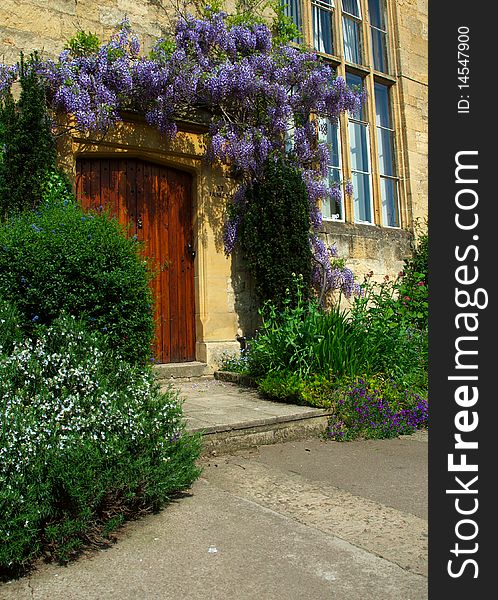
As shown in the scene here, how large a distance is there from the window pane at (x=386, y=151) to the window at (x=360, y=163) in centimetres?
37

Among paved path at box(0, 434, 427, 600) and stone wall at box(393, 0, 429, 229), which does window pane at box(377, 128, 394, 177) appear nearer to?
stone wall at box(393, 0, 429, 229)

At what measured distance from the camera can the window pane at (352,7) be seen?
9305mm

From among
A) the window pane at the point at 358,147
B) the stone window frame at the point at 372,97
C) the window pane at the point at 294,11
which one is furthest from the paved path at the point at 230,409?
the window pane at the point at 294,11

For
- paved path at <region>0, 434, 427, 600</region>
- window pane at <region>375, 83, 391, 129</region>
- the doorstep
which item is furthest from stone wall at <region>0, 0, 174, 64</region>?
paved path at <region>0, 434, 427, 600</region>

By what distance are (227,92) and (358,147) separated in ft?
9.56

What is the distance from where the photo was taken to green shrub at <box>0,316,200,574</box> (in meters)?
2.72

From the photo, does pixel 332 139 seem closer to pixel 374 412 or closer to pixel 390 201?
pixel 390 201

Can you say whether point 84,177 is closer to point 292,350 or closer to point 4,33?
point 4,33

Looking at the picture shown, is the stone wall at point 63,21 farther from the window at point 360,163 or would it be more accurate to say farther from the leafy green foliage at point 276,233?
the window at point 360,163

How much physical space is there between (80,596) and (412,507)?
191 centimetres

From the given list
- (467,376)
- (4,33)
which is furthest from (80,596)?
(4,33)

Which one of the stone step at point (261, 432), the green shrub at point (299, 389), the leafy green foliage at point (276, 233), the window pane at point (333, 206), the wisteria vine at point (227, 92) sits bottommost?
the stone step at point (261, 432)

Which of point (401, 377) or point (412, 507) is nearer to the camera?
point (412, 507)

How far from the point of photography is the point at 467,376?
280 cm
